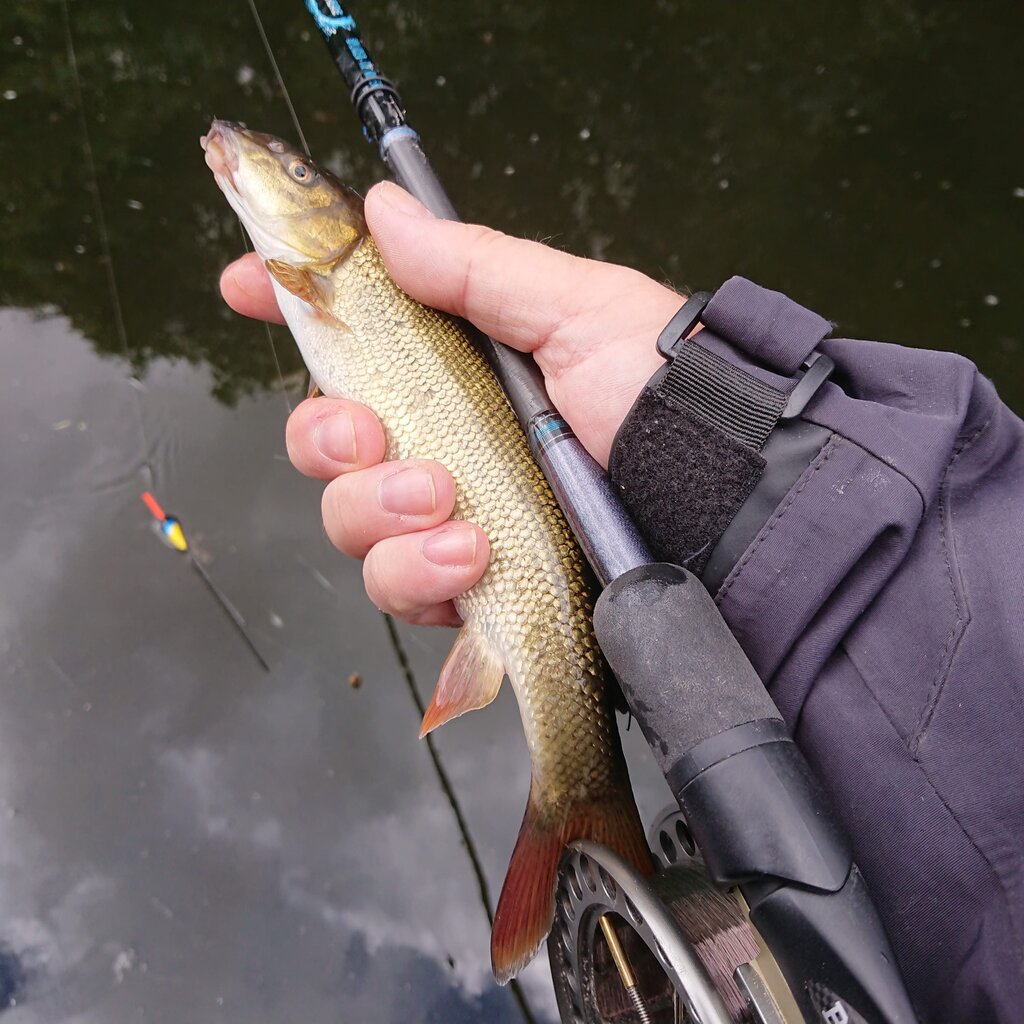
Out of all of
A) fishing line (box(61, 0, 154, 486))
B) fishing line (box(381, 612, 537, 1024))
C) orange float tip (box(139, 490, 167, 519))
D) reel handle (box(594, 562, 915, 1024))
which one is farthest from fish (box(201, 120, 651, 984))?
fishing line (box(61, 0, 154, 486))

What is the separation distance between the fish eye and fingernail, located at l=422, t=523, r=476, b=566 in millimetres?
881

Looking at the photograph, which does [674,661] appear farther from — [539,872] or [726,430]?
[539,872]

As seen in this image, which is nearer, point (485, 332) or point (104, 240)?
point (485, 332)

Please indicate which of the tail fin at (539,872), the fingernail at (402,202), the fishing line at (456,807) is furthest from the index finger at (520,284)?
the fishing line at (456,807)

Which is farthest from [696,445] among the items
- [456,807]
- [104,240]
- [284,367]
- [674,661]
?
[104,240]

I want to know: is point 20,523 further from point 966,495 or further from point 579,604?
point 966,495

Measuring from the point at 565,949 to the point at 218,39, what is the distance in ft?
12.2

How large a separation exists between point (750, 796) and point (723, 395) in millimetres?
583

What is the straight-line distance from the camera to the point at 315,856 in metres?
2.06

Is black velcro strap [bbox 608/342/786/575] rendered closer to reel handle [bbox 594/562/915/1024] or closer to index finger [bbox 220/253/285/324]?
reel handle [bbox 594/562/915/1024]

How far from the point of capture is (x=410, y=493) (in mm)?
1479

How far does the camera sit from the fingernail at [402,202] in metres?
1.58

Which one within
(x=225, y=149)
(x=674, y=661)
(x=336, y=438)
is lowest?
(x=336, y=438)

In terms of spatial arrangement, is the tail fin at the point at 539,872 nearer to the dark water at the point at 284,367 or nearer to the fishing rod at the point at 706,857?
the fishing rod at the point at 706,857
